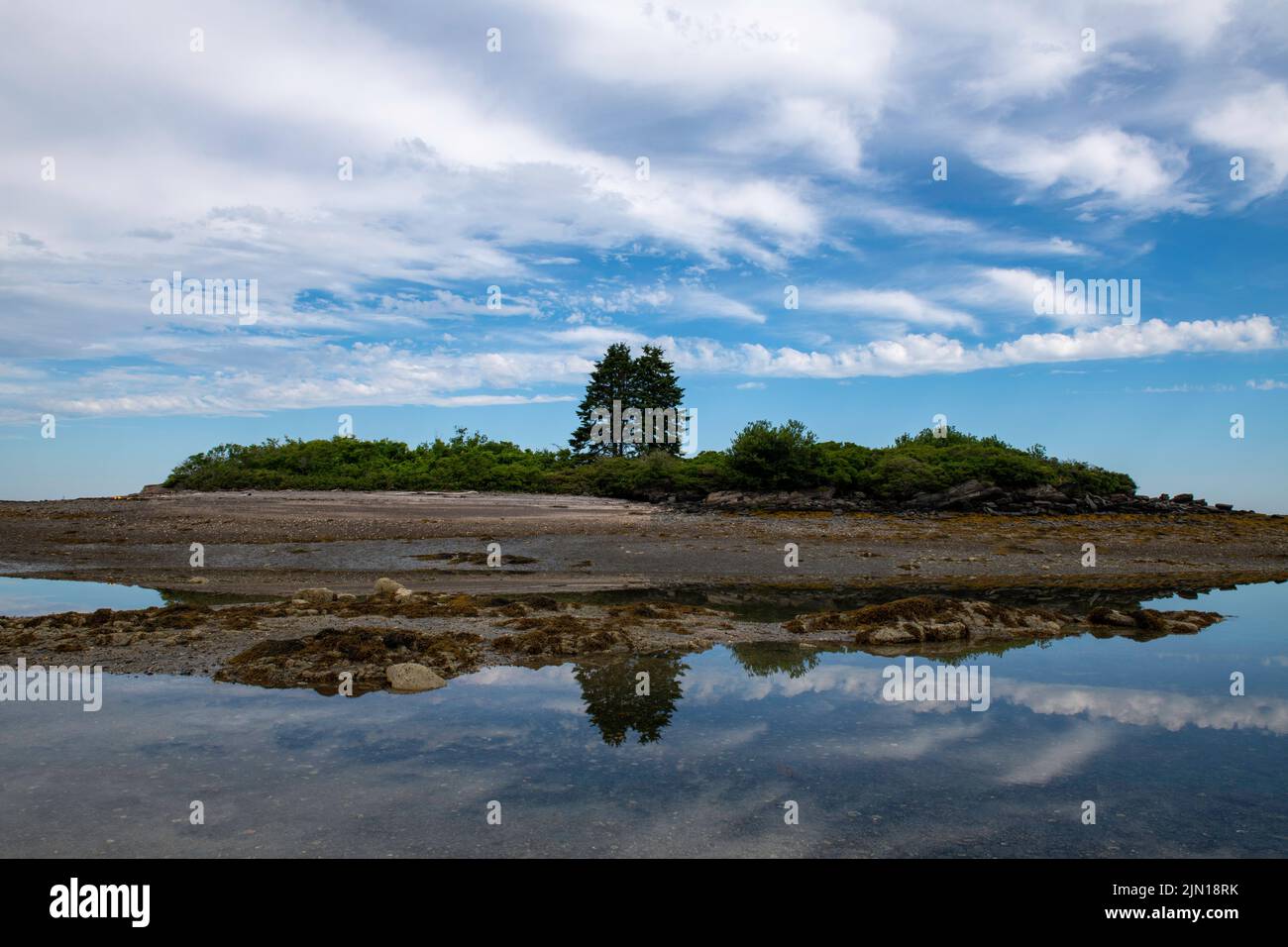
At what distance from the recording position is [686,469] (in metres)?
53.5

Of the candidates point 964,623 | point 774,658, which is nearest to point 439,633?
point 774,658

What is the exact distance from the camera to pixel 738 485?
49.8 metres

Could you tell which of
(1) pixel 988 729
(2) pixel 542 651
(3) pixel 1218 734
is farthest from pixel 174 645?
(3) pixel 1218 734

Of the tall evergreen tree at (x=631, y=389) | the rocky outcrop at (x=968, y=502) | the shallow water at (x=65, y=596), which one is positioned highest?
the tall evergreen tree at (x=631, y=389)

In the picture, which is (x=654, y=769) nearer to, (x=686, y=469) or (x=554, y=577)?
(x=554, y=577)

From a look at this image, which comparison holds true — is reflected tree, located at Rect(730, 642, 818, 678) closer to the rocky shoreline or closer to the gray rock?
the rocky shoreline

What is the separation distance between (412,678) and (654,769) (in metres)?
4.47

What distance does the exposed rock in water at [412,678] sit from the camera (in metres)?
11.0

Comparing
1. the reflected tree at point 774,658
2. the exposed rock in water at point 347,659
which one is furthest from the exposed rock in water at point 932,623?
the exposed rock in water at point 347,659

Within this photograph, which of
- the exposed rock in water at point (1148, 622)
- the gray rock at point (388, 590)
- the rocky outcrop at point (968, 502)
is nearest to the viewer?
the exposed rock in water at point (1148, 622)

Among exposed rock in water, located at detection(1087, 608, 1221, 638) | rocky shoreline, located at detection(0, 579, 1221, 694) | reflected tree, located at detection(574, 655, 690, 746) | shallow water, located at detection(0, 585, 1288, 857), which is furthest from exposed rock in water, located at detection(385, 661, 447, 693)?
exposed rock in water, located at detection(1087, 608, 1221, 638)

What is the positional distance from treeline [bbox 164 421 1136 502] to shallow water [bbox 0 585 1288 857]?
1470 inches

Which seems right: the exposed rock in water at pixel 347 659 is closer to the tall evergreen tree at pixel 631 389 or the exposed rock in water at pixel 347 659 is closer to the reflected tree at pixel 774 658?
the reflected tree at pixel 774 658

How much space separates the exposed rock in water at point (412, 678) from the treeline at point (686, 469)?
128 ft
